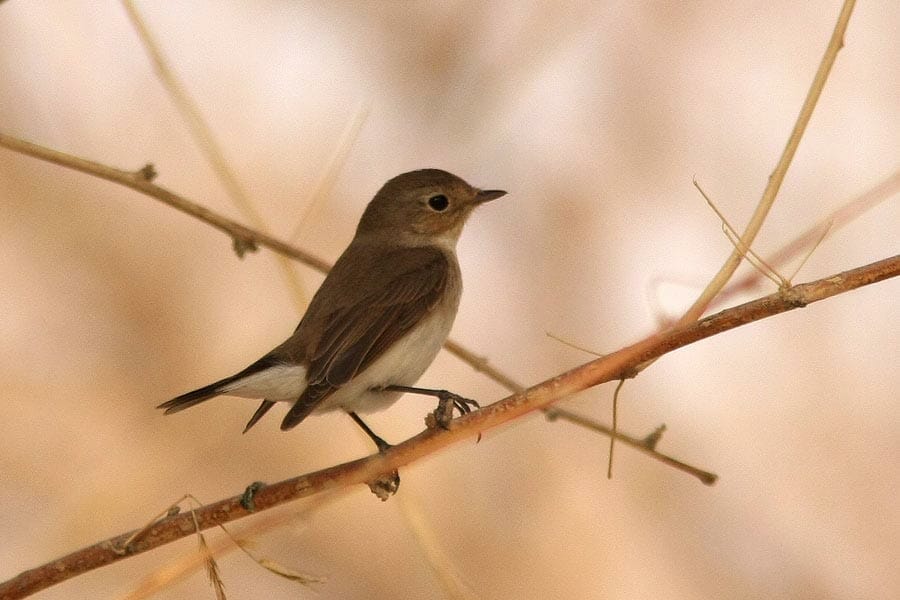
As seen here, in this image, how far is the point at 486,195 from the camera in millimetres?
5227

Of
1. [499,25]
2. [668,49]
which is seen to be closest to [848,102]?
[668,49]

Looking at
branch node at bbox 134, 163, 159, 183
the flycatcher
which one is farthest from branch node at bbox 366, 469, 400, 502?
branch node at bbox 134, 163, 159, 183

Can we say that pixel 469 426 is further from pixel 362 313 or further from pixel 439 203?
pixel 439 203

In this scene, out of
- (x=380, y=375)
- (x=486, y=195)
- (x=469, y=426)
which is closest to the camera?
(x=469, y=426)

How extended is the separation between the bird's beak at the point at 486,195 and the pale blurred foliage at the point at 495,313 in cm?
71

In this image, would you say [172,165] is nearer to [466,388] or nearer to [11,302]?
[11,302]

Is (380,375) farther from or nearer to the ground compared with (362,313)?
nearer to the ground

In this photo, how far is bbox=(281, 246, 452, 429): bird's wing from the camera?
4020mm

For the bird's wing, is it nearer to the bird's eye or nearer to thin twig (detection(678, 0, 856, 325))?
the bird's eye

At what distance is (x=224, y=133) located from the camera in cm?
610

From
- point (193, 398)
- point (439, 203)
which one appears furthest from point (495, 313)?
point (193, 398)

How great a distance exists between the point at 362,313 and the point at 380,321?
99mm

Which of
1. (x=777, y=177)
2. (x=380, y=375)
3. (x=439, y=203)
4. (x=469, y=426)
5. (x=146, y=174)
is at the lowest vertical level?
(x=469, y=426)

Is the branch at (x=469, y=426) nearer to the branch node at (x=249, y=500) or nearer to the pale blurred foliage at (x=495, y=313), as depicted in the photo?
the branch node at (x=249, y=500)
